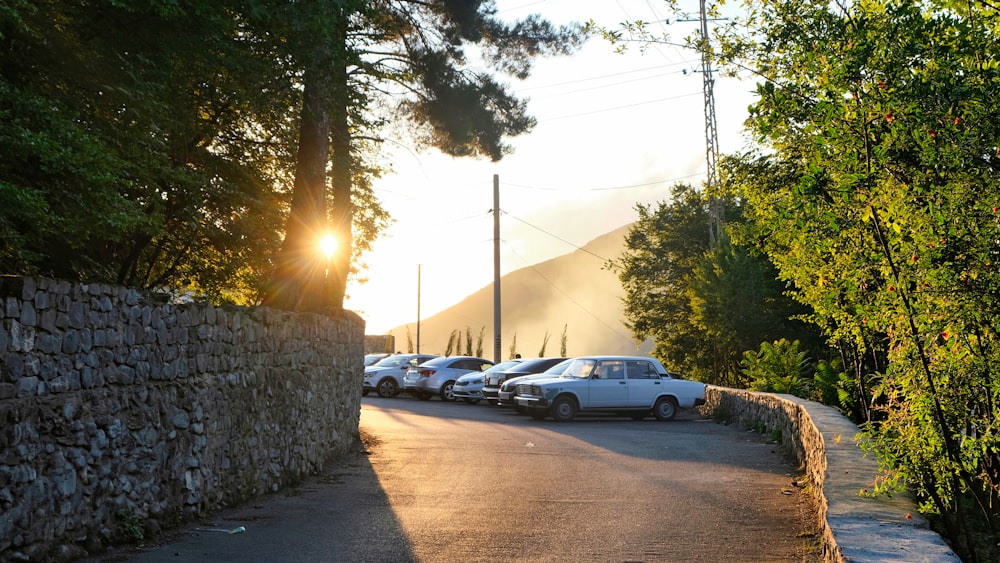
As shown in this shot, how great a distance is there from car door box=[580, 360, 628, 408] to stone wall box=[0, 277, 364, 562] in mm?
12230

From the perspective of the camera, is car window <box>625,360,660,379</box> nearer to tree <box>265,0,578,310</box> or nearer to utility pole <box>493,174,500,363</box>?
tree <box>265,0,578,310</box>

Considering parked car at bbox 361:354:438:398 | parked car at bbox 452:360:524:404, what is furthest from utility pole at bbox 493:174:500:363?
parked car at bbox 452:360:524:404

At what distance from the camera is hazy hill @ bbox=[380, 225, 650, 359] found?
565 feet

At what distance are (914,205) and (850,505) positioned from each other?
2.48 metres

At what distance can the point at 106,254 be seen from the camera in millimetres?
13281

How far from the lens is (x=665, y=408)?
23938 millimetres

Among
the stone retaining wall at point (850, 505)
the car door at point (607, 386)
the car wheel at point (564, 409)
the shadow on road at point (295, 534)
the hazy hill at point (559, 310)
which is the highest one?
the hazy hill at point (559, 310)

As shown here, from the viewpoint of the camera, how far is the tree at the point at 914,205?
572 centimetres

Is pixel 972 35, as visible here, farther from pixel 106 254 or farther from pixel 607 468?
pixel 106 254

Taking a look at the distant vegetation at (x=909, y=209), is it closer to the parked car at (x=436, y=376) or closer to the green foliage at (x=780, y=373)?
the green foliage at (x=780, y=373)

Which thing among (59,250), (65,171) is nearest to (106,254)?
(59,250)

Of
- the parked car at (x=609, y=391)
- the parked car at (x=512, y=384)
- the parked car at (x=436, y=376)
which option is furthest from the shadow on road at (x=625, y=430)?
the parked car at (x=436, y=376)

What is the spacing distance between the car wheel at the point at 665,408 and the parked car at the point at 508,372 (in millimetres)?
4989

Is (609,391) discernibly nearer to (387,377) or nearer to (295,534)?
(387,377)
